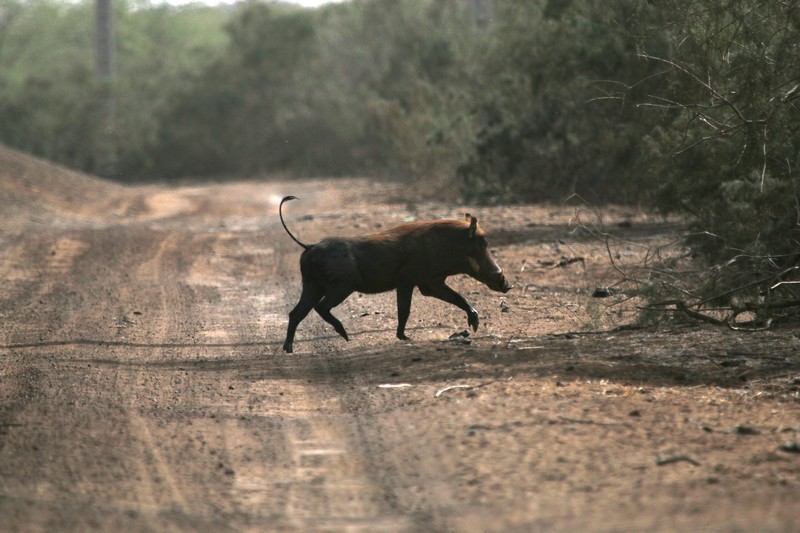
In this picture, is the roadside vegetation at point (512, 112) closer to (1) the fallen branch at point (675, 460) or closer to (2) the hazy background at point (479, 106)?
(2) the hazy background at point (479, 106)

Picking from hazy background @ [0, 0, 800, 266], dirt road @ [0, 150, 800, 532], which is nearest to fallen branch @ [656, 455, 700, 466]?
dirt road @ [0, 150, 800, 532]

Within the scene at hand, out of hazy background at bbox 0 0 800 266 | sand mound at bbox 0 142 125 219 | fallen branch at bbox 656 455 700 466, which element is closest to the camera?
fallen branch at bbox 656 455 700 466

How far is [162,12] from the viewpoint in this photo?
3100 inches

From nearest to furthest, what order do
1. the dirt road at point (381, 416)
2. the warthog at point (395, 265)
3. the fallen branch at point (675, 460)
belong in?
the dirt road at point (381, 416)
the fallen branch at point (675, 460)
the warthog at point (395, 265)

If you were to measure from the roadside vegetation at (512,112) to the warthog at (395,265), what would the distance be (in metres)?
1.53

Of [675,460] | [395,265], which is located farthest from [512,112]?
[675,460]

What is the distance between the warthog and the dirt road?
0.39 metres

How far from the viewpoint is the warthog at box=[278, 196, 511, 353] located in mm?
9242

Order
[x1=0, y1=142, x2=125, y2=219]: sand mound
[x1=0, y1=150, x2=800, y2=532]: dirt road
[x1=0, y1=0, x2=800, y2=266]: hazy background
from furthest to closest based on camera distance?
[x1=0, y1=142, x2=125, y2=219]: sand mound, [x1=0, y1=0, x2=800, y2=266]: hazy background, [x1=0, y1=150, x2=800, y2=532]: dirt road

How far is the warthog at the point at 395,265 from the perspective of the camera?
30.3ft

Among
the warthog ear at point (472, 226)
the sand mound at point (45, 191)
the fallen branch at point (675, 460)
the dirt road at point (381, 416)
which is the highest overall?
the warthog ear at point (472, 226)

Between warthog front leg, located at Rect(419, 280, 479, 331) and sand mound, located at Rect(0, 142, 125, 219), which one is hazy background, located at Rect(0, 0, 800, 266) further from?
sand mound, located at Rect(0, 142, 125, 219)

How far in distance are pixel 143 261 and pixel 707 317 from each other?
9049 mm

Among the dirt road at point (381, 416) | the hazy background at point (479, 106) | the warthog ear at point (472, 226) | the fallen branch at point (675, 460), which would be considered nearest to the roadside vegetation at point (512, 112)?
the hazy background at point (479, 106)
